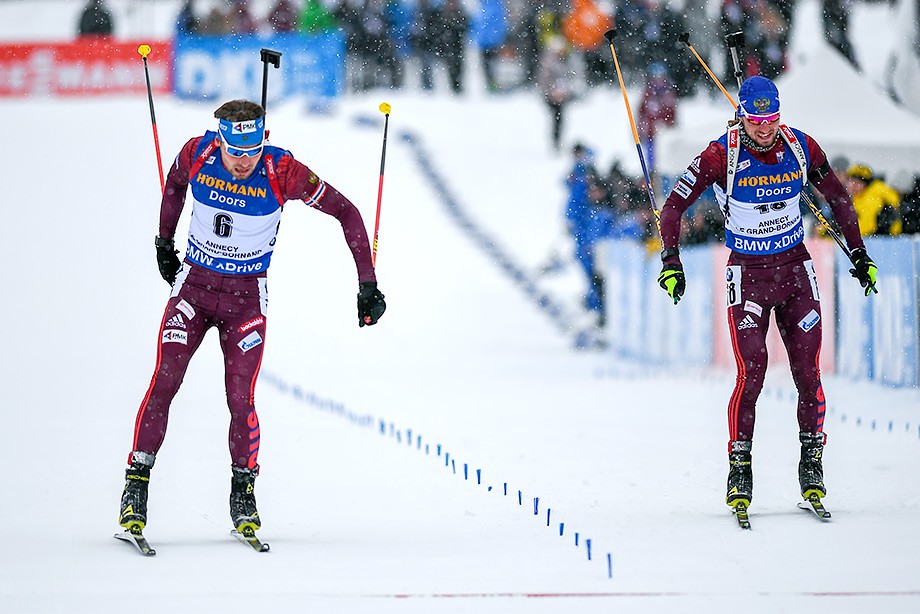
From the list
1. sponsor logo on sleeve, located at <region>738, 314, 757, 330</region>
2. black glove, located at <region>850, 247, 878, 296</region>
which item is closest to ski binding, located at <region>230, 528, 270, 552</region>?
sponsor logo on sleeve, located at <region>738, 314, 757, 330</region>

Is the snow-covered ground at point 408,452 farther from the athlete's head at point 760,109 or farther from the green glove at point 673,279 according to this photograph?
the athlete's head at point 760,109

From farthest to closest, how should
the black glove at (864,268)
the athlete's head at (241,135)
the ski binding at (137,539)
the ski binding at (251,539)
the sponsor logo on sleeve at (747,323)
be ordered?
the black glove at (864,268) < the sponsor logo on sleeve at (747,323) < the athlete's head at (241,135) < the ski binding at (251,539) < the ski binding at (137,539)

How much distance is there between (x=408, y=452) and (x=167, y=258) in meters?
3.17

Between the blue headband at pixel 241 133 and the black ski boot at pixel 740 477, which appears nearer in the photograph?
the blue headband at pixel 241 133

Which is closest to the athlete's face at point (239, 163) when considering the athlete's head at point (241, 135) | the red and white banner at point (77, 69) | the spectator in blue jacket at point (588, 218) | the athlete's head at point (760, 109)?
the athlete's head at point (241, 135)

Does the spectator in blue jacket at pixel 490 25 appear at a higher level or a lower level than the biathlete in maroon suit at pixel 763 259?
higher

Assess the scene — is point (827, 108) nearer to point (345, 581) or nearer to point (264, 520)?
point (264, 520)

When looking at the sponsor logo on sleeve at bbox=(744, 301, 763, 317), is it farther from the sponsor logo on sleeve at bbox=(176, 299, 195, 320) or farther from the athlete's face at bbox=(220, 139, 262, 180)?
the sponsor logo on sleeve at bbox=(176, 299, 195, 320)

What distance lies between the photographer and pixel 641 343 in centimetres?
1702

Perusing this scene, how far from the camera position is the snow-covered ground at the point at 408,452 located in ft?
17.8

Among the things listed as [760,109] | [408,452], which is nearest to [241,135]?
[760,109]

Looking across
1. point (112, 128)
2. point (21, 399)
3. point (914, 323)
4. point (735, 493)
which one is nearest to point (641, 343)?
point (914, 323)

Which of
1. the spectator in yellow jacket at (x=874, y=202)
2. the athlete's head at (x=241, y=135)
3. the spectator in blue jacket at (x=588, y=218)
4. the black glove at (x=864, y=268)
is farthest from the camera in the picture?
the spectator in blue jacket at (x=588, y=218)

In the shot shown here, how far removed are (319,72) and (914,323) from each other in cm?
1742
